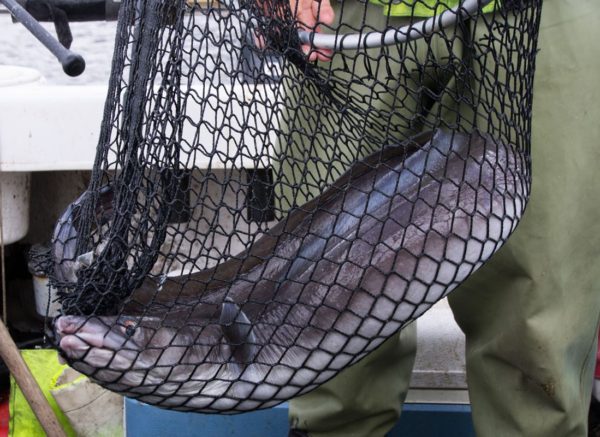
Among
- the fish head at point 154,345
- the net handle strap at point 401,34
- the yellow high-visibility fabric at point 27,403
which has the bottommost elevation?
the yellow high-visibility fabric at point 27,403

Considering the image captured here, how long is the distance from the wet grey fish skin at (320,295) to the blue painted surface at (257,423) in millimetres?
936

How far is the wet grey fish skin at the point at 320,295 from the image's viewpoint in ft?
4.09

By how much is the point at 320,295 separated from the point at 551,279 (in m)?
0.63

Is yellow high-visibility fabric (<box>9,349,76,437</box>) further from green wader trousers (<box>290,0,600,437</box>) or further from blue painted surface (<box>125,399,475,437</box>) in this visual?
green wader trousers (<box>290,0,600,437</box>)

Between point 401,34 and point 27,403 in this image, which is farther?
point 27,403

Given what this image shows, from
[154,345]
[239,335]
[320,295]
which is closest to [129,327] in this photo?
[154,345]

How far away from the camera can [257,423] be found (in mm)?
2297

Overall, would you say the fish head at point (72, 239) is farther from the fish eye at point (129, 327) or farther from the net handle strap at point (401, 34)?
the net handle strap at point (401, 34)

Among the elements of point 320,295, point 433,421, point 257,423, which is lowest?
point 257,423

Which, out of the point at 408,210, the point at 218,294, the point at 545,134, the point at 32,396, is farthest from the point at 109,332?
the point at 32,396

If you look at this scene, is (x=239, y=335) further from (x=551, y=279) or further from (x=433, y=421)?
(x=433, y=421)

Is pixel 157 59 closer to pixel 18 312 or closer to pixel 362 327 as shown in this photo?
pixel 362 327

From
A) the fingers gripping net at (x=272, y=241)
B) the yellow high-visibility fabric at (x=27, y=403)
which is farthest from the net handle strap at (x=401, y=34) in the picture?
the yellow high-visibility fabric at (x=27, y=403)

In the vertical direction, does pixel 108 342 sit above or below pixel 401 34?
below
